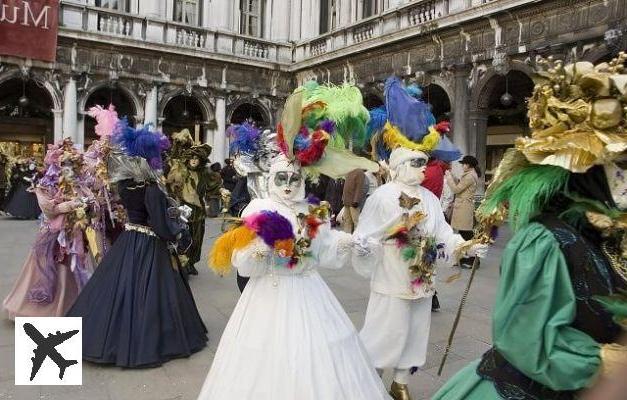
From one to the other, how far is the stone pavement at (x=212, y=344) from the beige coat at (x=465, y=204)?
0.74 m

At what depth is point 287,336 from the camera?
270 cm

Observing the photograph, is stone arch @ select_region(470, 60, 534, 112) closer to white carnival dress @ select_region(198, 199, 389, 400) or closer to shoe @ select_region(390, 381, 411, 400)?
shoe @ select_region(390, 381, 411, 400)

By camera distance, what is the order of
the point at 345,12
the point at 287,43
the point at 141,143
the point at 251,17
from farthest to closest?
the point at 251,17
the point at 287,43
the point at 345,12
the point at 141,143

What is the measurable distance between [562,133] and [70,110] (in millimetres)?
16873

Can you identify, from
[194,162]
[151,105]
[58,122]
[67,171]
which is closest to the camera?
[67,171]

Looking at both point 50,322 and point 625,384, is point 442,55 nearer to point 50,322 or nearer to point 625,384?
point 50,322

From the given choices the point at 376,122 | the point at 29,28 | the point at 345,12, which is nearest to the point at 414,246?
the point at 376,122

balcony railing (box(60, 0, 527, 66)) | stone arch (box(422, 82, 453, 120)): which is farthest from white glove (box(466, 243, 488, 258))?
stone arch (box(422, 82, 453, 120))

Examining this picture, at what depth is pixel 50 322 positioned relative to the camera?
446 cm

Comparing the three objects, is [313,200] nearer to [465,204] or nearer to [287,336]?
[287,336]

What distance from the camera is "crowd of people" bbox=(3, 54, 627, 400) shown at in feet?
4.91

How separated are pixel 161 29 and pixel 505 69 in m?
11.3

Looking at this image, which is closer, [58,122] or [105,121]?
[105,121]

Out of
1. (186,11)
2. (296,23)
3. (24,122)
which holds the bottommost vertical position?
(24,122)
